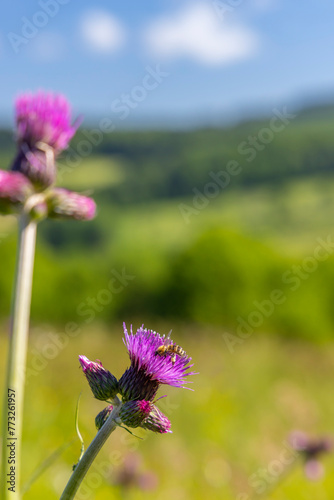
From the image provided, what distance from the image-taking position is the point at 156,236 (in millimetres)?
78375

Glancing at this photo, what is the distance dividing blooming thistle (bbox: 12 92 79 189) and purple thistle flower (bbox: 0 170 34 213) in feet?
0.17

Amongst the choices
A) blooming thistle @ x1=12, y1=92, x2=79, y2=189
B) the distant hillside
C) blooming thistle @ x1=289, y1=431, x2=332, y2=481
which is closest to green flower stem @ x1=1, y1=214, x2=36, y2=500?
blooming thistle @ x1=12, y1=92, x2=79, y2=189

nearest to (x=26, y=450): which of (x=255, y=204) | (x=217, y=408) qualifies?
(x=217, y=408)

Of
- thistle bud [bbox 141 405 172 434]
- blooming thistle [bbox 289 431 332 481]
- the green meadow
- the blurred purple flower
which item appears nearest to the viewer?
thistle bud [bbox 141 405 172 434]

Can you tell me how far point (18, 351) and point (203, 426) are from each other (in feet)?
19.3

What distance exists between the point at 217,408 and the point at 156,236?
71.0 m

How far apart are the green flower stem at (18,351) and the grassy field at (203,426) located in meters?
1.08

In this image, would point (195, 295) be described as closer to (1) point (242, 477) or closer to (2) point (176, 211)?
(1) point (242, 477)

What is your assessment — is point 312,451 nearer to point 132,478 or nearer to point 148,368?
point 132,478

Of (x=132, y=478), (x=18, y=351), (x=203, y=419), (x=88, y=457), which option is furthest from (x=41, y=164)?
(x=203, y=419)

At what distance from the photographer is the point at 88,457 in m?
1.10

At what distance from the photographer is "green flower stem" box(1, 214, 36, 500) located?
1363mm

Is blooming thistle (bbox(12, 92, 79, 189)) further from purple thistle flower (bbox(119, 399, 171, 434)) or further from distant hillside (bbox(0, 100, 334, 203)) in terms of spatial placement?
distant hillside (bbox(0, 100, 334, 203))

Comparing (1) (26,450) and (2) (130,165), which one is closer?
(1) (26,450)
